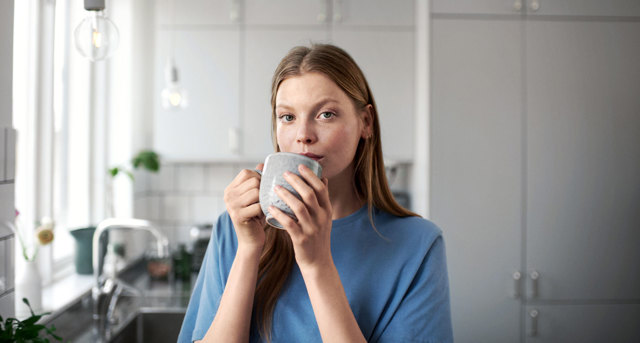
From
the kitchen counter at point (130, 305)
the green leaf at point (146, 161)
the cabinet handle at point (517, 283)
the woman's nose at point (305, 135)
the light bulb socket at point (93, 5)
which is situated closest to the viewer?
the woman's nose at point (305, 135)

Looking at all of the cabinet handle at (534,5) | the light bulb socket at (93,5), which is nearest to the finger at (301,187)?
the light bulb socket at (93,5)

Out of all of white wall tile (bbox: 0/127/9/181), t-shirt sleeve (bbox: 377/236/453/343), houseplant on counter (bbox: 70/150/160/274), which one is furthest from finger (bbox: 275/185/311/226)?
houseplant on counter (bbox: 70/150/160/274)

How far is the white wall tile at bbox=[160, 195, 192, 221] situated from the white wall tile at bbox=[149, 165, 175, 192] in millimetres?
59

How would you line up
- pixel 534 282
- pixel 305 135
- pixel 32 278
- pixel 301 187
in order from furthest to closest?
pixel 534 282 → pixel 32 278 → pixel 305 135 → pixel 301 187

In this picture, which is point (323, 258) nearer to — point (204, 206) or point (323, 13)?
point (323, 13)

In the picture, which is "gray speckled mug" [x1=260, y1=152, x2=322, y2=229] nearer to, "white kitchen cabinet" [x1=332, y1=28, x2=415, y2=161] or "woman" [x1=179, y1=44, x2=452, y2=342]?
"woman" [x1=179, y1=44, x2=452, y2=342]

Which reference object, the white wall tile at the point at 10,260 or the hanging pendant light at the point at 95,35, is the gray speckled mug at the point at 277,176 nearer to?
the hanging pendant light at the point at 95,35

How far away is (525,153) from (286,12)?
1.35 meters

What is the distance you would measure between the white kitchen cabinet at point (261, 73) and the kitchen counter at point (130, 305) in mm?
765

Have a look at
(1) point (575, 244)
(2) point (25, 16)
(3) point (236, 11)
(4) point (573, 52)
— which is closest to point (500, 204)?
(1) point (575, 244)

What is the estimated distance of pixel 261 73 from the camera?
8.34 feet

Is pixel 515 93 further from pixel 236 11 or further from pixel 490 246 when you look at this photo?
pixel 236 11

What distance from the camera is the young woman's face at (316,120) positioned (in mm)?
795

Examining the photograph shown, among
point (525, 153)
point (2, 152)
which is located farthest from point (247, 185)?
point (525, 153)
